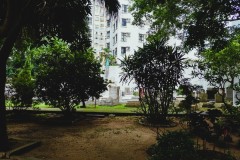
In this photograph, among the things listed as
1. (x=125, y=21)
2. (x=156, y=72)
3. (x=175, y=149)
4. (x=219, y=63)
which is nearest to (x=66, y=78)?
(x=156, y=72)

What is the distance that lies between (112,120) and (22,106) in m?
3.89

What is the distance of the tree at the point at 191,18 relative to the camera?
25.8 ft

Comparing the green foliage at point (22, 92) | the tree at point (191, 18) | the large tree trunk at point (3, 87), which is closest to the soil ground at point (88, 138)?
the large tree trunk at point (3, 87)

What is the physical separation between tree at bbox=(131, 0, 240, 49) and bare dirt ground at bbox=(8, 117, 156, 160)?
134 inches

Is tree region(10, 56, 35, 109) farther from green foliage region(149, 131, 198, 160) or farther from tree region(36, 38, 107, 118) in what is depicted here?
green foliage region(149, 131, 198, 160)

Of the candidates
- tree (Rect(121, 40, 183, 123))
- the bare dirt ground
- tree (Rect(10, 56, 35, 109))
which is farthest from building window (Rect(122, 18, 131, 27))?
tree (Rect(121, 40, 183, 123))

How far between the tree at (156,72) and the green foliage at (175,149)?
15.9ft

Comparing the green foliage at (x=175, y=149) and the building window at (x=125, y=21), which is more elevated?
the building window at (x=125, y=21)

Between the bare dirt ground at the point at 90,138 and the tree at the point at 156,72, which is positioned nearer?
the bare dirt ground at the point at 90,138

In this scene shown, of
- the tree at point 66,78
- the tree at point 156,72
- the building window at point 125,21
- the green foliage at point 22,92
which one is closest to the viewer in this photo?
the tree at point 156,72

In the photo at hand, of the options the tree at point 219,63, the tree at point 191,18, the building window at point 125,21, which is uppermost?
the building window at point 125,21

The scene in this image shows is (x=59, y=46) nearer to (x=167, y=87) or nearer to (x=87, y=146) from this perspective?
(x=167, y=87)

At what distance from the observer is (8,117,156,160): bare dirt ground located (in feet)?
18.9

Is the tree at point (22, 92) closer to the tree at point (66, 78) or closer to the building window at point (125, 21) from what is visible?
the tree at point (66, 78)
